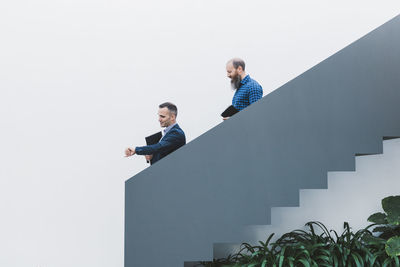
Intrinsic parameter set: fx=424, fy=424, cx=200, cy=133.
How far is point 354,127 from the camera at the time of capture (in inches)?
135

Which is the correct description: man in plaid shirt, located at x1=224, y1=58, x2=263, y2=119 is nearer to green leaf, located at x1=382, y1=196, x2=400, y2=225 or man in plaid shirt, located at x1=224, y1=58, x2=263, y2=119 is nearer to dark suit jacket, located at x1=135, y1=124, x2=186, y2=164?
dark suit jacket, located at x1=135, y1=124, x2=186, y2=164

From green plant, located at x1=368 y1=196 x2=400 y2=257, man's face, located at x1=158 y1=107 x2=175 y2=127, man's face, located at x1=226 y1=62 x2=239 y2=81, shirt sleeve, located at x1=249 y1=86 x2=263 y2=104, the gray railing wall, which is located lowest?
green plant, located at x1=368 y1=196 x2=400 y2=257

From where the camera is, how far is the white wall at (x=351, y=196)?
474 centimetres

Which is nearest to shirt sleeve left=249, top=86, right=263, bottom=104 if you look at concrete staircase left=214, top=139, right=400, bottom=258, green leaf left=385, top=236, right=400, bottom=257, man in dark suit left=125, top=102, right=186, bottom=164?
man in dark suit left=125, top=102, right=186, bottom=164

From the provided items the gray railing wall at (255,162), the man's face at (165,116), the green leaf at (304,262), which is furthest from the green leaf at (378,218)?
the man's face at (165,116)

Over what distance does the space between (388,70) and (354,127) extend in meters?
0.56

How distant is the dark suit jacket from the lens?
3.37 m

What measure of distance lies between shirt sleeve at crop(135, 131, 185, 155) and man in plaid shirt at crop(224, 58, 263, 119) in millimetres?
556

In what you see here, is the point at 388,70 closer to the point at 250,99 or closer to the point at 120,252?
the point at 250,99

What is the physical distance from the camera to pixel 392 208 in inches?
173

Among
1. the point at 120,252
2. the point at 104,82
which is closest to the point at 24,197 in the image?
the point at 120,252

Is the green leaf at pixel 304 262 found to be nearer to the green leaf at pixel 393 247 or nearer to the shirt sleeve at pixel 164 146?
the green leaf at pixel 393 247

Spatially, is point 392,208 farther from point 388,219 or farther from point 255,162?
point 255,162

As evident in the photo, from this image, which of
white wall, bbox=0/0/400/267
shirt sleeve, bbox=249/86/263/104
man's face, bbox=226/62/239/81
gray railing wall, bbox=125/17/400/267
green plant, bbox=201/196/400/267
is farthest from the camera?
white wall, bbox=0/0/400/267
